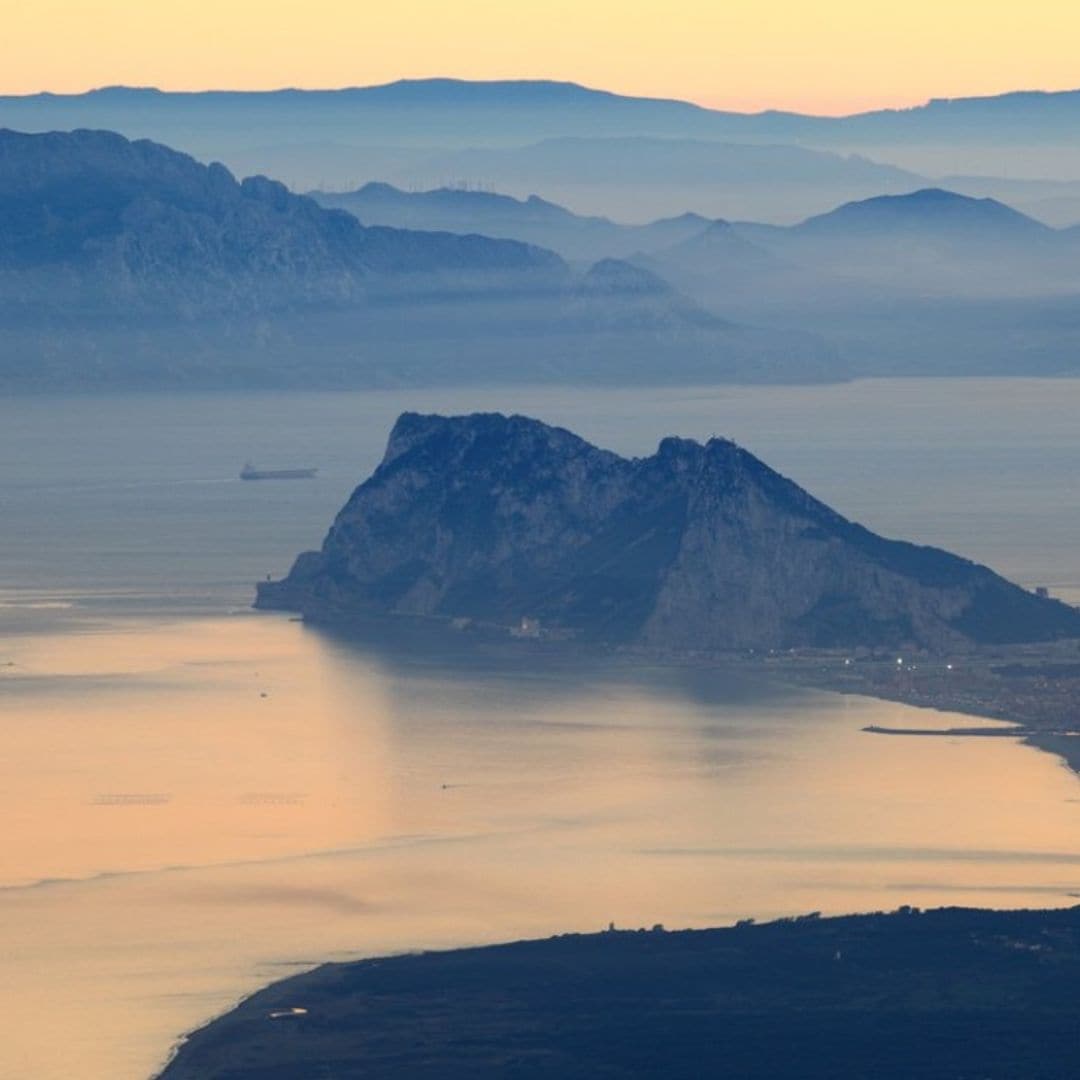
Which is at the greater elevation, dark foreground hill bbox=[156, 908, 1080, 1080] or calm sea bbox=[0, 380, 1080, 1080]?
calm sea bbox=[0, 380, 1080, 1080]

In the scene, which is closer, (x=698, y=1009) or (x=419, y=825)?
(x=698, y=1009)

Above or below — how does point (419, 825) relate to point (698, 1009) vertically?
above

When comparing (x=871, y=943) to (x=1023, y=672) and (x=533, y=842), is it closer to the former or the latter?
(x=533, y=842)

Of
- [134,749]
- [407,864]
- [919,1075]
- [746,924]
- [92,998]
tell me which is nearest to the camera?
[919,1075]

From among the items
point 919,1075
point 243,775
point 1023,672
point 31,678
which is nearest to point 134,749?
point 243,775

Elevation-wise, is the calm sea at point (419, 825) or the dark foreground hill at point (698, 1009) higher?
the calm sea at point (419, 825)

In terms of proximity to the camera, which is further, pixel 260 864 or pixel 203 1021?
pixel 260 864

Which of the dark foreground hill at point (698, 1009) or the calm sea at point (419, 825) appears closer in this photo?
the dark foreground hill at point (698, 1009)

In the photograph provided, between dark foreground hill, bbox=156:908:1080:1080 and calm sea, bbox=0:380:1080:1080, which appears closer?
dark foreground hill, bbox=156:908:1080:1080
